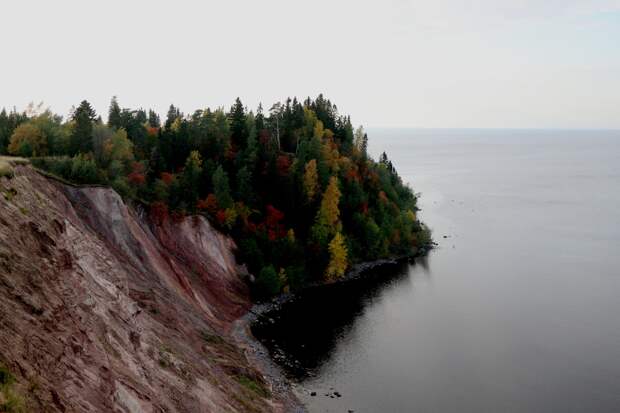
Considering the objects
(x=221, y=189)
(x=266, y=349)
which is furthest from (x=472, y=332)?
(x=221, y=189)

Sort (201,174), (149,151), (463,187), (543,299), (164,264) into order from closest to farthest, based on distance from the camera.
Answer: (164,264)
(543,299)
(201,174)
(149,151)
(463,187)

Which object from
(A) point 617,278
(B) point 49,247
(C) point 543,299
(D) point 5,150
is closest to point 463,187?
(A) point 617,278

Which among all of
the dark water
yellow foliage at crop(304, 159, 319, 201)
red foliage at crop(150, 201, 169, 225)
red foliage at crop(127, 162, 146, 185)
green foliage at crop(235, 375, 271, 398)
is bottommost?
the dark water

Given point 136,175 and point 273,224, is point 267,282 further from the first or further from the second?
point 136,175

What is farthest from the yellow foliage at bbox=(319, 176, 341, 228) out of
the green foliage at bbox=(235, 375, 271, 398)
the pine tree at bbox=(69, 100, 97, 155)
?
the green foliage at bbox=(235, 375, 271, 398)

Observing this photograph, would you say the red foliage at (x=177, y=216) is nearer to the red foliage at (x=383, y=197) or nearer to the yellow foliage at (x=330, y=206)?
the yellow foliage at (x=330, y=206)

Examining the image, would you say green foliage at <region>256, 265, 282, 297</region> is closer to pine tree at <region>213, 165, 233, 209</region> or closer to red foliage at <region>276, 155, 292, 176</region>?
pine tree at <region>213, 165, 233, 209</region>

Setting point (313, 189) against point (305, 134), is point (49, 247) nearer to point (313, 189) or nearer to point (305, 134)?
point (313, 189)
